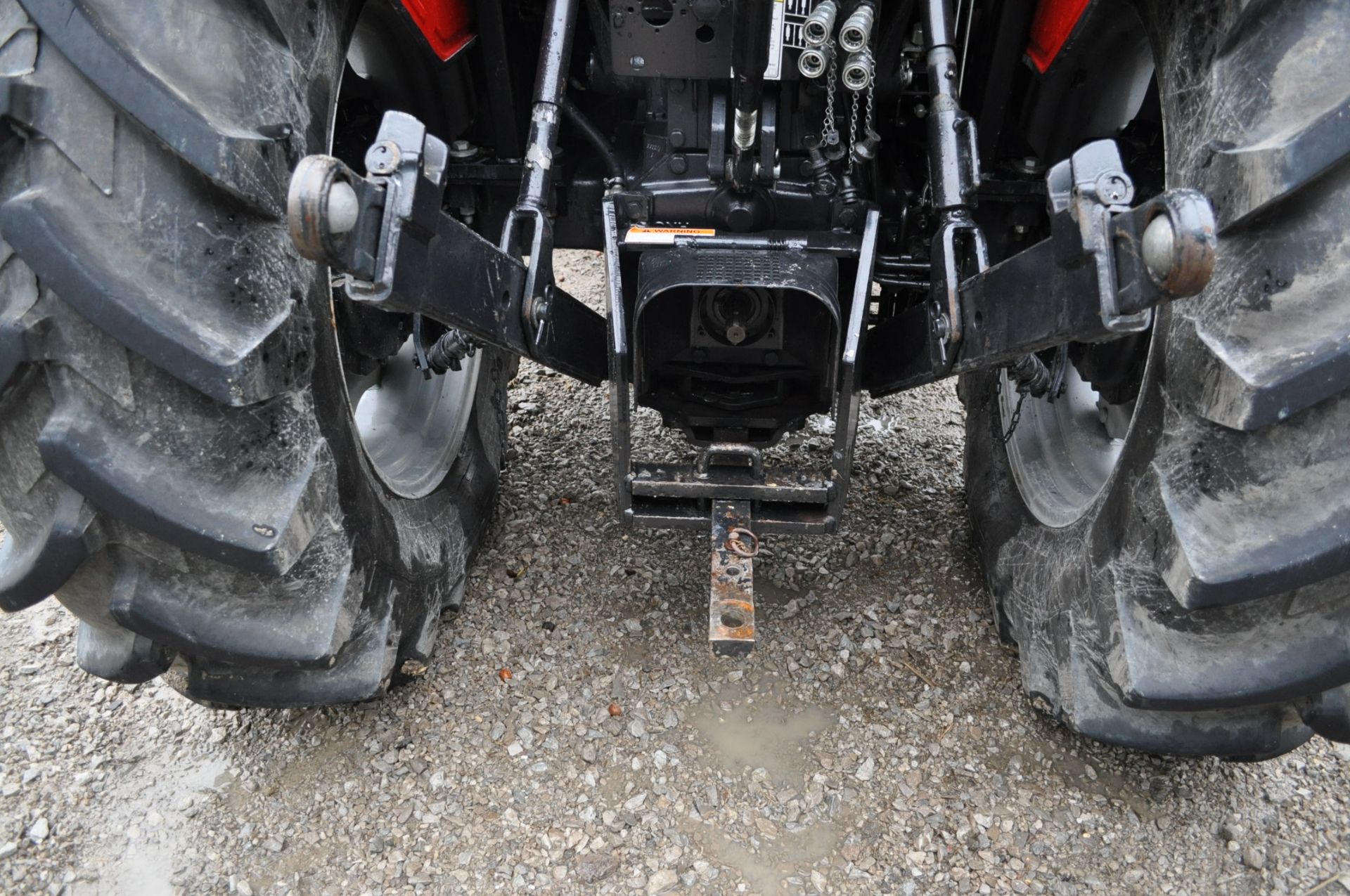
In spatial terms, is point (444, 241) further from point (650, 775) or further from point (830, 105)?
point (650, 775)

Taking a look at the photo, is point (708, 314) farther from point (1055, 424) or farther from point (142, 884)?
point (142, 884)

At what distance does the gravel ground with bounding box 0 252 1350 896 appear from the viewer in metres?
1.55

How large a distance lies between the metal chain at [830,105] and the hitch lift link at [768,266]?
0.15m

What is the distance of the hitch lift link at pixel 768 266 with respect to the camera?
0.97 m

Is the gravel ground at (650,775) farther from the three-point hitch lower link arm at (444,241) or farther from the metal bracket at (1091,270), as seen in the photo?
the metal bracket at (1091,270)

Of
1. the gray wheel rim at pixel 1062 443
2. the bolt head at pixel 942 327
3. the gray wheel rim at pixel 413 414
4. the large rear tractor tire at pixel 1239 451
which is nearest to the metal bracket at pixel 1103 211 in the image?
the large rear tractor tire at pixel 1239 451

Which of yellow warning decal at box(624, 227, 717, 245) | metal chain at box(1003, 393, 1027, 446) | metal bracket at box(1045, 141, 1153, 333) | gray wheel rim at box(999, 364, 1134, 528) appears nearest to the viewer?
metal bracket at box(1045, 141, 1153, 333)

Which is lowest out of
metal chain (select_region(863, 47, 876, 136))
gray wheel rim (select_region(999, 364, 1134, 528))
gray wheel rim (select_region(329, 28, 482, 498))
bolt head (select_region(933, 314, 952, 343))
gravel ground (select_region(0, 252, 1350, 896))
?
gravel ground (select_region(0, 252, 1350, 896))

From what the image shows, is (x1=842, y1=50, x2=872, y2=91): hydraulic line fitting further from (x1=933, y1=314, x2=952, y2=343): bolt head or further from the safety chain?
(x1=933, y1=314, x2=952, y2=343): bolt head

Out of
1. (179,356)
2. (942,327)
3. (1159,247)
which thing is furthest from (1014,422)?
(179,356)

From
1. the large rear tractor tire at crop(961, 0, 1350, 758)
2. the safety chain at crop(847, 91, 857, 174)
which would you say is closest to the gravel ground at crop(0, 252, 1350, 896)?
the large rear tractor tire at crop(961, 0, 1350, 758)

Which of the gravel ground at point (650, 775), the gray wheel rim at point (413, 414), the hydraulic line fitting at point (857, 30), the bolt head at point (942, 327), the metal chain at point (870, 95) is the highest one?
the hydraulic line fitting at point (857, 30)

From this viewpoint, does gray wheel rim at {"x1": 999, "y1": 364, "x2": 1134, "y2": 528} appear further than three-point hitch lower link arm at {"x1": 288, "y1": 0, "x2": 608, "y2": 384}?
Yes

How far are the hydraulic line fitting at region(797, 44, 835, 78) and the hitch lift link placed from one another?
192mm
